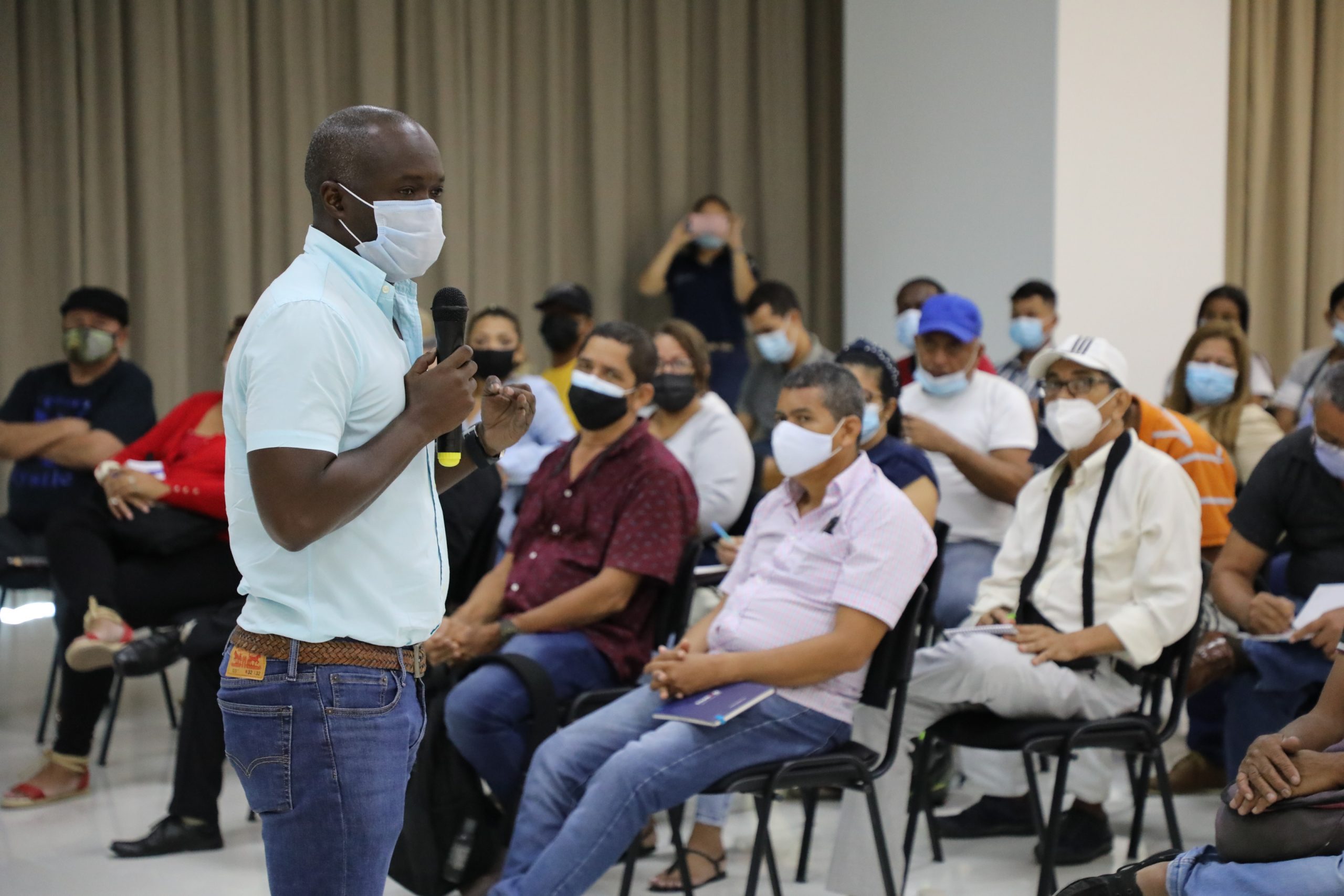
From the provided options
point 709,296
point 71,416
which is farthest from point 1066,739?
point 709,296

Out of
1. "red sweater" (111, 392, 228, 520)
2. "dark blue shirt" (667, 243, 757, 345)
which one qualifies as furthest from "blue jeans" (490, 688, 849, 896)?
"dark blue shirt" (667, 243, 757, 345)

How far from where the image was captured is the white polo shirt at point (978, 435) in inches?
157

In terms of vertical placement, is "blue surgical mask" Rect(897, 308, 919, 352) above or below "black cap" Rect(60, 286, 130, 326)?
below

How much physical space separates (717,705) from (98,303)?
9.19 ft

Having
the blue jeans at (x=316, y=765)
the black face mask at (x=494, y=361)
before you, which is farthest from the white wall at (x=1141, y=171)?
the blue jeans at (x=316, y=765)

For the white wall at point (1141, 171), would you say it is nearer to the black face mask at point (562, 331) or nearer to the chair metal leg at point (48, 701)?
the black face mask at point (562, 331)

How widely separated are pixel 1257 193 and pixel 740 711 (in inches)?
214

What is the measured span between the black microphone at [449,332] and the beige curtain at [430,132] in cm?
484

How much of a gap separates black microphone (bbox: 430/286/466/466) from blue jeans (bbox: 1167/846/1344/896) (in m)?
1.29

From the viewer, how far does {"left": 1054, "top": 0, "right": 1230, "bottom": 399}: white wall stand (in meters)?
5.63

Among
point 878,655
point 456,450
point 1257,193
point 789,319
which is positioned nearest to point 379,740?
point 456,450

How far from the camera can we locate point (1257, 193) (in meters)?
6.82

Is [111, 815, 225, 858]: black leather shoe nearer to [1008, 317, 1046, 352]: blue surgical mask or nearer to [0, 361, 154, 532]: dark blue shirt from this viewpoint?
[0, 361, 154, 532]: dark blue shirt

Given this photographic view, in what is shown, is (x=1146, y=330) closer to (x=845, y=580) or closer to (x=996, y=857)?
(x=996, y=857)
